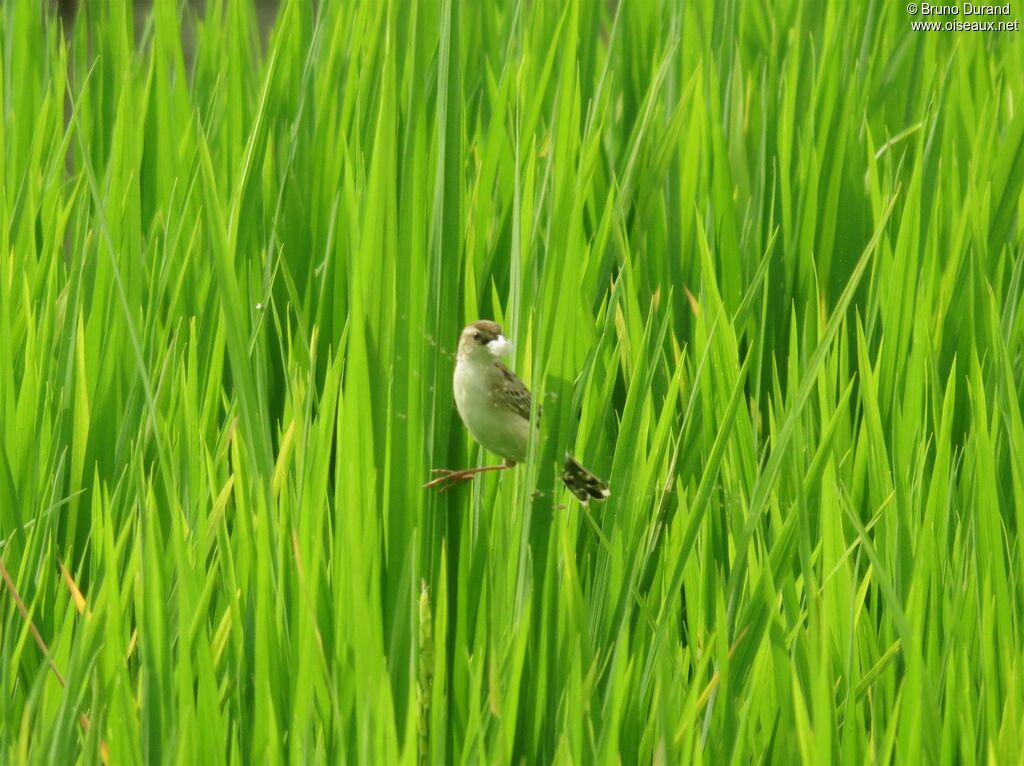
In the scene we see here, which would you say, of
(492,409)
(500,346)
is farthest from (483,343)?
(492,409)

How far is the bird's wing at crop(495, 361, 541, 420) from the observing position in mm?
1809

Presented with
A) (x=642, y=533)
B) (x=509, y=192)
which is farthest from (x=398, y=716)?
(x=509, y=192)

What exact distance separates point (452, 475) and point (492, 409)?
0.11 metres

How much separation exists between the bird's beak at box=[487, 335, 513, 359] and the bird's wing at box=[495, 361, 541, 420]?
0.13ft

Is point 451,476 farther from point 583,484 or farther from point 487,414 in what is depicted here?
point 583,484

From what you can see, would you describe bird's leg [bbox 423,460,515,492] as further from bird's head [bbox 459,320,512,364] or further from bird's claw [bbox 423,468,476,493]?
bird's head [bbox 459,320,512,364]

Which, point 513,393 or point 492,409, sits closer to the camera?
point 492,409

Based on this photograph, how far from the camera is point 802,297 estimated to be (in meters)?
2.45

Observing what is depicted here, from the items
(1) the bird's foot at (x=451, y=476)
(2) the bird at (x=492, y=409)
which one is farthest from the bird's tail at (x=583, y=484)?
(1) the bird's foot at (x=451, y=476)

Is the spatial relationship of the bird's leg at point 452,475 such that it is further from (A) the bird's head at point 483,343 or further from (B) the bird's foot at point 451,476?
(A) the bird's head at point 483,343

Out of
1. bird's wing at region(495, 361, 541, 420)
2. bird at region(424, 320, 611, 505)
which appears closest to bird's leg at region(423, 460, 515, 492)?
bird at region(424, 320, 611, 505)

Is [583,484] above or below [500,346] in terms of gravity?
below

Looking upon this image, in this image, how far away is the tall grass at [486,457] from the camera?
1.51m

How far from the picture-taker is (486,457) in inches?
74.6
